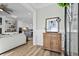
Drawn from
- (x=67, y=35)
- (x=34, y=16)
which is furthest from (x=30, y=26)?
(x=67, y=35)

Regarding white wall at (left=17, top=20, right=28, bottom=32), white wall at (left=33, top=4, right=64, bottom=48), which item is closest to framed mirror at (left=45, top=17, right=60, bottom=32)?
white wall at (left=33, top=4, right=64, bottom=48)

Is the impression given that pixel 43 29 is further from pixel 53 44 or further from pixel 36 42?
pixel 53 44

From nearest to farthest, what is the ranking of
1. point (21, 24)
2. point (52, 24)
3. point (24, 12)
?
point (21, 24) < point (24, 12) < point (52, 24)

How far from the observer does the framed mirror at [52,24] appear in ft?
8.19

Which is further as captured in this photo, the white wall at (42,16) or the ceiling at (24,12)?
the white wall at (42,16)

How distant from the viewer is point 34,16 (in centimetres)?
→ 240

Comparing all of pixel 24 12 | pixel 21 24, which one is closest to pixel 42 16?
pixel 24 12

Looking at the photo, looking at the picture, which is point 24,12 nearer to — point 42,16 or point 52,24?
point 42,16

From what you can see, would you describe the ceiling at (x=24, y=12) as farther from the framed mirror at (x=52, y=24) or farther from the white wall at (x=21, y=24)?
the framed mirror at (x=52, y=24)

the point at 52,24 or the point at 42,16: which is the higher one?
the point at 42,16

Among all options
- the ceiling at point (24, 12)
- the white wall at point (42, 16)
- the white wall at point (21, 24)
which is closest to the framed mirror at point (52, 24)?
the white wall at point (42, 16)

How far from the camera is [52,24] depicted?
2.64 metres

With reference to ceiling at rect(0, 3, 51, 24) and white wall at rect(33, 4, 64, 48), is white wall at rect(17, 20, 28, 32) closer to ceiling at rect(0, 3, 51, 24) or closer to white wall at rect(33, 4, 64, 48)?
ceiling at rect(0, 3, 51, 24)

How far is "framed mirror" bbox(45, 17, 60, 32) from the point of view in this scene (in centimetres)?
250
